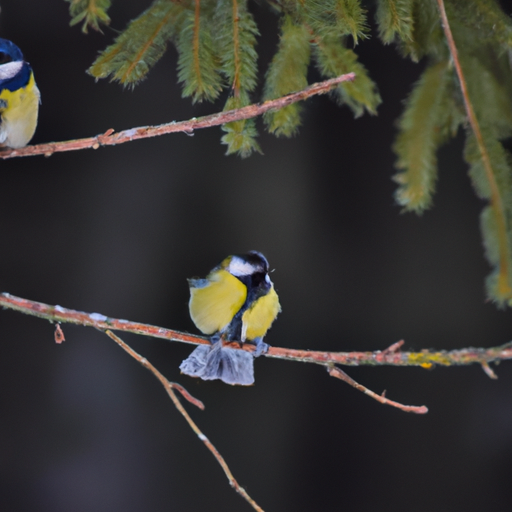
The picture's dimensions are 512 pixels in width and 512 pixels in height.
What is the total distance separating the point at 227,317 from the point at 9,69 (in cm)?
46

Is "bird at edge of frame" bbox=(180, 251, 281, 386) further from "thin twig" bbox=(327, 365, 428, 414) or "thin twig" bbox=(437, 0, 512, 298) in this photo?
"thin twig" bbox=(437, 0, 512, 298)

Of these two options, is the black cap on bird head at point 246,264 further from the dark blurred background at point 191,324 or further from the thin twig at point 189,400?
the thin twig at point 189,400

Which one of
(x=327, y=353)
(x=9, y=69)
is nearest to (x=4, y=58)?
(x=9, y=69)

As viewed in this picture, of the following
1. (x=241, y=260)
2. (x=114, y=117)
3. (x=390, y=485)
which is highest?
(x=114, y=117)

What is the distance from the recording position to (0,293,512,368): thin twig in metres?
0.60

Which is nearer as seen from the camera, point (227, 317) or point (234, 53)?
point (234, 53)

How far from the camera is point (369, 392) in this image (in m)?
0.61

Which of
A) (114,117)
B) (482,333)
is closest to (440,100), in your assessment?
(482,333)

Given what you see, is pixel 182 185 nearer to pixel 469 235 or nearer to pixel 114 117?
pixel 114 117

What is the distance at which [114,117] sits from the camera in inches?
24.3

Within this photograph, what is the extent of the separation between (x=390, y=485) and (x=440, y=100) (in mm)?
520

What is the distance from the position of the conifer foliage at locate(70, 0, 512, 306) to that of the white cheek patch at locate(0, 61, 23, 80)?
11 cm

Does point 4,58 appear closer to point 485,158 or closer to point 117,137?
point 117,137

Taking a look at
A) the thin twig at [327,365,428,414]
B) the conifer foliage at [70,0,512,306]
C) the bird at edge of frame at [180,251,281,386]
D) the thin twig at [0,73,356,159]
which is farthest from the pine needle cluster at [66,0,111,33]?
the thin twig at [327,365,428,414]
